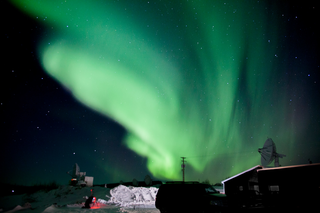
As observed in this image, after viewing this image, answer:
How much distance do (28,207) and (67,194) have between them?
12.9m

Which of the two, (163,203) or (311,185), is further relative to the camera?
(311,185)

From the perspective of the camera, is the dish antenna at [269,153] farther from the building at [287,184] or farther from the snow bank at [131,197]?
the snow bank at [131,197]

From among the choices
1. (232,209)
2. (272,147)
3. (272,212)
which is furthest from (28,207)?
(272,147)

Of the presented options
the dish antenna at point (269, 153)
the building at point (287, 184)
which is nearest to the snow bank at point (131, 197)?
Result: the building at point (287, 184)

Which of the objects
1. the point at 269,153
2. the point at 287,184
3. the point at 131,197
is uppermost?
the point at 269,153

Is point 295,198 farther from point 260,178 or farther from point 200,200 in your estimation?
point 200,200

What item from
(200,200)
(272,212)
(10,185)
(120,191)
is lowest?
(10,185)

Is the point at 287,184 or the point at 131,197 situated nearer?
the point at 287,184

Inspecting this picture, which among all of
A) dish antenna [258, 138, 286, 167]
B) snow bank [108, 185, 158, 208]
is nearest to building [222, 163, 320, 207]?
dish antenna [258, 138, 286, 167]

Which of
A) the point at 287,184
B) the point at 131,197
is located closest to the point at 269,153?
the point at 287,184

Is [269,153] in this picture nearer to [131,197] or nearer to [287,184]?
[287,184]

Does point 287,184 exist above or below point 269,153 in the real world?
below

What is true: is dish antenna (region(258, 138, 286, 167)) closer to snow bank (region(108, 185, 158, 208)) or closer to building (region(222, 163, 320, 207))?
building (region(222, 163, 320, 207))

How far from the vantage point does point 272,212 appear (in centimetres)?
805
